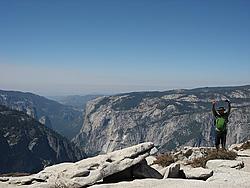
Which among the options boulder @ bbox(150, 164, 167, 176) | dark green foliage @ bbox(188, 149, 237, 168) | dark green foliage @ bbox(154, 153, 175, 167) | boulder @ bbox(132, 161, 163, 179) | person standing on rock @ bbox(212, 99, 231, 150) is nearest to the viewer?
boulder @ bbox(132, 161, 163, 179)

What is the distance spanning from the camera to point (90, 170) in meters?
19.0

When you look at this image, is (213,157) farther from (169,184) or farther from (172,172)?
(169,184)

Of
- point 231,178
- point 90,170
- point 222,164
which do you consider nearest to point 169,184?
point 231,178

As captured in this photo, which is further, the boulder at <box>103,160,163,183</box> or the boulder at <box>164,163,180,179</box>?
the boulder at <box>164,163,180,179</box>

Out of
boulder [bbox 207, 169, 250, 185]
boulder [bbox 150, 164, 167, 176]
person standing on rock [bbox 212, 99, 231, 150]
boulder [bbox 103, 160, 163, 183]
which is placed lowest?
boulder [bbox 150, 164, 167, 176]

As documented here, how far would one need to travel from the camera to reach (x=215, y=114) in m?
25.0

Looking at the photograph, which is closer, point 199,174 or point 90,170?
point 90,170

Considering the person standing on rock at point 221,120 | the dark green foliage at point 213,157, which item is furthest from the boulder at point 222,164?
the person standing on rock at point 221,120

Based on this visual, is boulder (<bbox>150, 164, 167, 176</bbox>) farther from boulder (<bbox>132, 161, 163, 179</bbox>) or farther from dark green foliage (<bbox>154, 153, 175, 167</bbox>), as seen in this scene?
boulder (<bbox>132, 161, 163, 179</bbox>)

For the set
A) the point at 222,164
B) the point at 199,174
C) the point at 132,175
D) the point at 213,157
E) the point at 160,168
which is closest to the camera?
the point at 132,175

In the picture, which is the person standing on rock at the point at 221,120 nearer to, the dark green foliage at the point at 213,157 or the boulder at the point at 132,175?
the dark green foliage at the point at 213,157

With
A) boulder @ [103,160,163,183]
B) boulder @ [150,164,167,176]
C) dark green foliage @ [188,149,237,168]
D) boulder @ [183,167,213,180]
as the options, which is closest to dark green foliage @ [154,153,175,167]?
boulder @ [150,164,167,176]

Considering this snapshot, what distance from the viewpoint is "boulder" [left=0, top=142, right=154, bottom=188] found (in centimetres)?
1825

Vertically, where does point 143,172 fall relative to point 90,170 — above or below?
Answer: below
